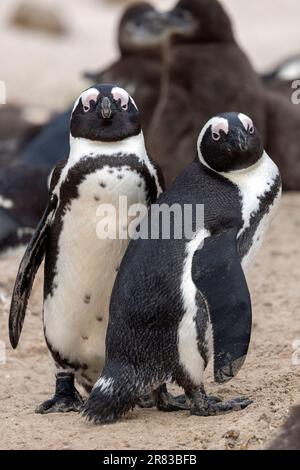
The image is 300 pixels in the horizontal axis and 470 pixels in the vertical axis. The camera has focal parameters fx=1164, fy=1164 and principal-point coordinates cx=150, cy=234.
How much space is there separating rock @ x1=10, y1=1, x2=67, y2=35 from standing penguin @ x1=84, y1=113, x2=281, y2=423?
13.7m

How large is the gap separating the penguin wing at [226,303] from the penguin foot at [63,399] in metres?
0.82

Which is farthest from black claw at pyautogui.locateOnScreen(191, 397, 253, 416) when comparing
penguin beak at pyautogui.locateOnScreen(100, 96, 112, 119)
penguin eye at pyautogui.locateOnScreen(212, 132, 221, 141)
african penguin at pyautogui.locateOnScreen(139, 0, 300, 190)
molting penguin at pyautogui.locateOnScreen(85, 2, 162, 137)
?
molting penguin at pyautogui.locateOnScreen(85, 2, 162, 137)

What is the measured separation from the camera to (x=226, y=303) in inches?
147

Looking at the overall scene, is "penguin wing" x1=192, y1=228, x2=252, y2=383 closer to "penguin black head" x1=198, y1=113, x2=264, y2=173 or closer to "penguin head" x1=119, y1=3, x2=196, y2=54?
"penguin black head" x1=198, y1=113, x2=264, y2=173

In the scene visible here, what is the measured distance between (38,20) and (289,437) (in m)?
14.7

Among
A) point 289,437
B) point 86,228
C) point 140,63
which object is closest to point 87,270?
point 86,228

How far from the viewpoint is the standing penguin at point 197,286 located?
12.3ft

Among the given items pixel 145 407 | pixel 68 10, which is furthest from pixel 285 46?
pixel 145 407

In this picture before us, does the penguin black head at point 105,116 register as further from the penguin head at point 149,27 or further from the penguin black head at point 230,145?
the penguin head at point 149,27

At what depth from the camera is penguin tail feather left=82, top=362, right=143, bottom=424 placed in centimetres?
390

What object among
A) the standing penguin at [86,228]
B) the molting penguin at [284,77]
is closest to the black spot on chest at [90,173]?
the standing penguin at [86,228]

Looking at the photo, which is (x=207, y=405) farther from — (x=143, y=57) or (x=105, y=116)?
(x=143, y=57)

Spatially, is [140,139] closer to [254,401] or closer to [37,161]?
[254,401]

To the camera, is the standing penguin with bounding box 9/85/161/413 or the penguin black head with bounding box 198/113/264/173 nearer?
the penguin black head with bounding box 198/113/264/173
